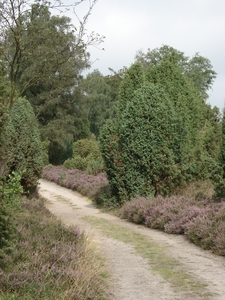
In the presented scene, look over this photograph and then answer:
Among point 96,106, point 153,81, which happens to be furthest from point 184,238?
point 96,106

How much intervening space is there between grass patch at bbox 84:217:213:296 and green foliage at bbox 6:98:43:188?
360cm

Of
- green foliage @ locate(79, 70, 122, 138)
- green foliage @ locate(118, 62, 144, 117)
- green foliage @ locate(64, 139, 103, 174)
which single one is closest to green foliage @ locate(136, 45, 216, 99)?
green foliage @ locate(79, 70, 122, 138)

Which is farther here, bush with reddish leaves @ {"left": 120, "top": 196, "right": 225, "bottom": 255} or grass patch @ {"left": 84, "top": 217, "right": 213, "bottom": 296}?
bush with reddish leaves @ {"left": 120, "top": 196, "right": 225, "bottom": 255}

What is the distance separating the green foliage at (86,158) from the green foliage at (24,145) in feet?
Answer: 33.7

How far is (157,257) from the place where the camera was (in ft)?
25.0

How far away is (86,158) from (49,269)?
80.0ft

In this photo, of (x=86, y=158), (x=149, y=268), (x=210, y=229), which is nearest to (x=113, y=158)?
(x=210, y=229)

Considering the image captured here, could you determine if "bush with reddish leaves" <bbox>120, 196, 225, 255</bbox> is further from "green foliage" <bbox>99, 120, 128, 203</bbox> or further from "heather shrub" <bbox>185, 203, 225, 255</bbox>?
"green foliage" <bbox>99, 120, 128, 203</bbox>

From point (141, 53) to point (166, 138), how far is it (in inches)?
1649

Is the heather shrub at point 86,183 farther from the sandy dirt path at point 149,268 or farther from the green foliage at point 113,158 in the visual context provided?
the sandy dirt path at point 149,268

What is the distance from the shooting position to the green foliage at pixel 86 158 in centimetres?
2526

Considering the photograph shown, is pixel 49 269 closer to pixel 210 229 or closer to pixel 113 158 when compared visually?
pixel 210 229

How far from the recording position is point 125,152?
44.5ft

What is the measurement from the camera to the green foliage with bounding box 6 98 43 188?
14.0 meters
